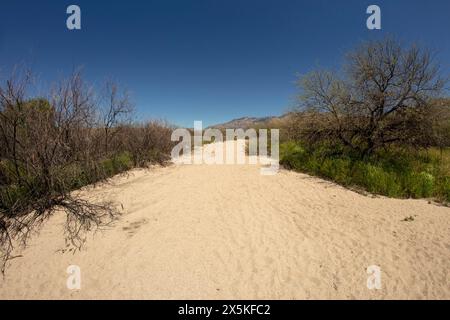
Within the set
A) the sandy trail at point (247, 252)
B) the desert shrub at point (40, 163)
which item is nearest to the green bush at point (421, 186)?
the sandy trail at point (247, 252)

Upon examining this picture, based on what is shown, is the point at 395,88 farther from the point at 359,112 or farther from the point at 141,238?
the point at 141,238

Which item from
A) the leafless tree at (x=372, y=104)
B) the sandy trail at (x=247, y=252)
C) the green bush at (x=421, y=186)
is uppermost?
the leafless tree at (x=372, y=104)

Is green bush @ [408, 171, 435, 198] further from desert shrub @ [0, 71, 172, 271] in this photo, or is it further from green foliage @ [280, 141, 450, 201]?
desert shrub @ [0, 71, 172, 271]

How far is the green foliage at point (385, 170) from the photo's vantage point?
680 cm

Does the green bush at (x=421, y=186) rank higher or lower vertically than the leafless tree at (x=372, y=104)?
lower

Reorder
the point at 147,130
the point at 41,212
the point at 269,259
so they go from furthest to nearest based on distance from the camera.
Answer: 1. the point at 147,130
2. the point at 41,212
3. the point at 269,259

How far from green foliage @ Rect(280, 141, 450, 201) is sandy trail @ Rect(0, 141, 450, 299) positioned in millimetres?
647

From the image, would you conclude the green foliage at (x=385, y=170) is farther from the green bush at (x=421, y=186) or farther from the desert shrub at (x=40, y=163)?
the desert shrub at (x=40, y=163)

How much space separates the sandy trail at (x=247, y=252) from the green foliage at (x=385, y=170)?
0.65 m

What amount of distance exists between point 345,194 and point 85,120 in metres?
8.19

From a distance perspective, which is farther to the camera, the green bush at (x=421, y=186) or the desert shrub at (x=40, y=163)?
the green bush at (x=421, y=186)

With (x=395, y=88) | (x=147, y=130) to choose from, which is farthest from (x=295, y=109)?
(x=147, y=130)

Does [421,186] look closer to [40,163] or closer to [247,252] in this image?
[247,252]
